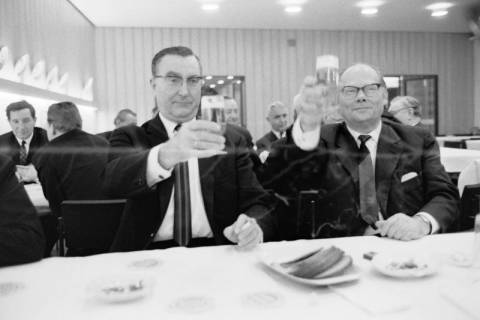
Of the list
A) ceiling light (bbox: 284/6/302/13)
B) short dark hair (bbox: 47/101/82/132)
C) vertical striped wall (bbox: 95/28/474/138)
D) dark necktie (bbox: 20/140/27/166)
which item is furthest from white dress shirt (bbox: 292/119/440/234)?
vertical striped wall (bbox: 95/28/474/138)

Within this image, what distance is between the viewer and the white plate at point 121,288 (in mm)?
699

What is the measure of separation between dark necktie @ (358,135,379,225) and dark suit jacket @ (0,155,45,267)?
94 centimetres

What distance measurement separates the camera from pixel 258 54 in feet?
17.6

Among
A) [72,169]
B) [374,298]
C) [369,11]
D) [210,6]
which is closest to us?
[374,298]

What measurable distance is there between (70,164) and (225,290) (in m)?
1.41

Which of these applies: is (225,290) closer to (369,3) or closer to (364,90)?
(364,90)

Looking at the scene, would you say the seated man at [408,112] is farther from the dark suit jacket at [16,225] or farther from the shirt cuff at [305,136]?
the dark suit jacket at [16,225]

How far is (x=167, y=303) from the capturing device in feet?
2.30

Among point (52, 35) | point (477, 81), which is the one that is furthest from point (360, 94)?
point (477, 81)

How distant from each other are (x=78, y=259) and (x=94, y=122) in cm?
438

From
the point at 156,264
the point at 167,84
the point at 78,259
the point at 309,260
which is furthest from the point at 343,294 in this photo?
the point at 167,84

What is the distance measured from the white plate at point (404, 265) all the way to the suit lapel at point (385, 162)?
58 cm

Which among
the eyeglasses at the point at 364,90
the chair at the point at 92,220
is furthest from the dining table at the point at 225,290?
the eyeglasses at the point at 364,90

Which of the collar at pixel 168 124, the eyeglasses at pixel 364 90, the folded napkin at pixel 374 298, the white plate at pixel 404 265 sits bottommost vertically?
the folded napkin at pixel 374 298
